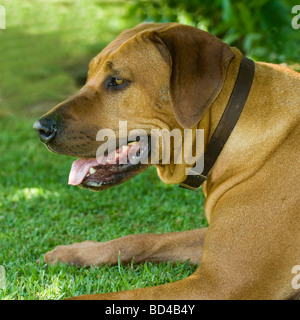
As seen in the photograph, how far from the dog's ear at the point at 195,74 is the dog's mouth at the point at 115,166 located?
40 centimetres

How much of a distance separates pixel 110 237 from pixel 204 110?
1554mm

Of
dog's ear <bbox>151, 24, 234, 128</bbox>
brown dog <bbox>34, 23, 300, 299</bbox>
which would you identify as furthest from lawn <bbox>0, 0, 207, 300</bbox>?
dog's ear <bbox>151, 24, 234, 128</bbox>

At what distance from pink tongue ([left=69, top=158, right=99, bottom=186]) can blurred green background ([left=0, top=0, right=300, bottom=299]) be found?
591 millimetres

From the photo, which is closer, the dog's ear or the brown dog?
the brown dog

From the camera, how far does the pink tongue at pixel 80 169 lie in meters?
3.39

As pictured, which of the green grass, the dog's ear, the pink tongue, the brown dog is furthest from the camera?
the pink tongue

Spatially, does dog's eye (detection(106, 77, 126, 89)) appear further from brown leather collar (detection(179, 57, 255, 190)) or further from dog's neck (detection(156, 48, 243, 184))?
brown leather collar (detection(179, 57, 255, 190))

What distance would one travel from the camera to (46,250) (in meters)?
3.88

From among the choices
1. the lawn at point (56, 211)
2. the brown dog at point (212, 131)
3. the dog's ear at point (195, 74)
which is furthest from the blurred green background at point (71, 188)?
the dog's ear at point (195, 74)

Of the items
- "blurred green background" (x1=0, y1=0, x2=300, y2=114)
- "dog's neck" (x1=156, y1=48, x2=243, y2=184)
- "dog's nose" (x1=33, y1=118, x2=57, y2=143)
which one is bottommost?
"blurred green background" (x1=0, y1=0, x2=300, y2=114)

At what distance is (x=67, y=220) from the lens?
4.46 metres

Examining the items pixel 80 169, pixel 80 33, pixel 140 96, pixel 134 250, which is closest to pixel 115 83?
pixel 140 96

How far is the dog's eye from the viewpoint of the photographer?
3.15 m

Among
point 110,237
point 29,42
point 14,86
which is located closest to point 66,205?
point 110,237
